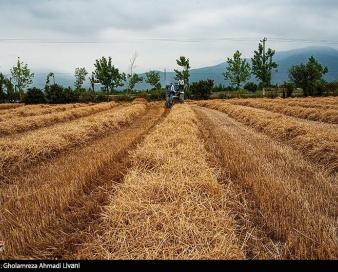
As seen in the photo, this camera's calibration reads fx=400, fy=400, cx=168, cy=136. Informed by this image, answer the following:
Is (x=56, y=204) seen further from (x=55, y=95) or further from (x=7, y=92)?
(x=7, y=92)

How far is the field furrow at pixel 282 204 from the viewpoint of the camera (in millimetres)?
4090

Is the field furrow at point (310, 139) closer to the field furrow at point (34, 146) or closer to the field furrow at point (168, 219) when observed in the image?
the field furrow at point (168, 219)

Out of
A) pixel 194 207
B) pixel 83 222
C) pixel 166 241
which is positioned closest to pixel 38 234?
pixel 83 222

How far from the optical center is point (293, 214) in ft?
16.2

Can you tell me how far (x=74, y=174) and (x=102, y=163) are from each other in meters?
1.03

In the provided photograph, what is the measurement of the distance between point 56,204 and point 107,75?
68.8 m

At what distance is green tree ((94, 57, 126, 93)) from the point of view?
7231 centimetres

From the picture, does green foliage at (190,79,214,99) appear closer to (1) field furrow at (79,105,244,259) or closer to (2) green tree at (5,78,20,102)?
(2) green tree at (5,78,20,102)

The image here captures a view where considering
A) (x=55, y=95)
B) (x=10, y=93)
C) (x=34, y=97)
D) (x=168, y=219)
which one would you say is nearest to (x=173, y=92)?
(x=168, y=219)

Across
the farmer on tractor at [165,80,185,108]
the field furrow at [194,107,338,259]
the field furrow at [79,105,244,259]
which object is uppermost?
the farmer on tractor at [165,80,185,108]

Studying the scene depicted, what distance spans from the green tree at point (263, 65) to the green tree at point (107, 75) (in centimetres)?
2474

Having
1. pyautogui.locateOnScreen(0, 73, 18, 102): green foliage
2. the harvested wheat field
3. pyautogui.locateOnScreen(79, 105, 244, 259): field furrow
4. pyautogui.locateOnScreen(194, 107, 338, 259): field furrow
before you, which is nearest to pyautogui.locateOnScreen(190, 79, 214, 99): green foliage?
pyautogui.locateOnScreen(0, 73, 18, 102): green foliage

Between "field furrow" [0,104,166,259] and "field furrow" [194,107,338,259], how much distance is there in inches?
75.2
